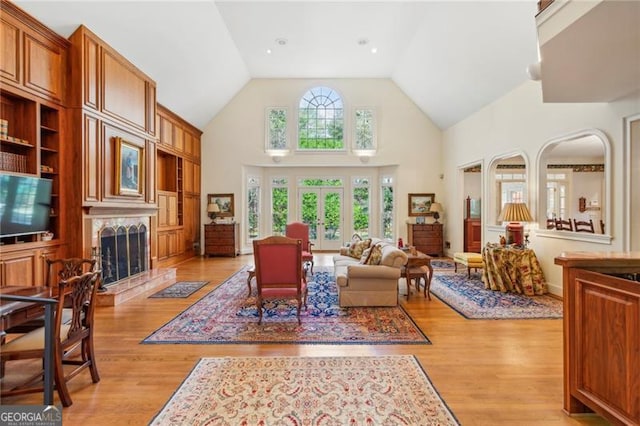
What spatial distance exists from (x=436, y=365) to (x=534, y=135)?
455 cm

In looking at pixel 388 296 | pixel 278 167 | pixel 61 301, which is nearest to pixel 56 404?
pixel 61 301

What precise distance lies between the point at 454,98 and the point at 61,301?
8.00m

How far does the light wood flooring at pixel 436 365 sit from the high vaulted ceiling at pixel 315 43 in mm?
4083

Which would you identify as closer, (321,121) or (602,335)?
(602,335)

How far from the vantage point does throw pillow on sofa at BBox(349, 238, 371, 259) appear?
591 centimetres

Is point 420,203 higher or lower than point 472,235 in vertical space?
higher

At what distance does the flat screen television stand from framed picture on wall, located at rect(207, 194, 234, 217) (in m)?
5.32

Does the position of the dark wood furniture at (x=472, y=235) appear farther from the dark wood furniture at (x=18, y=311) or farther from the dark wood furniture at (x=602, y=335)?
the dark wood furniture at (x=18, y=311)

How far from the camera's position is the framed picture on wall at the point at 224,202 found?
925cm

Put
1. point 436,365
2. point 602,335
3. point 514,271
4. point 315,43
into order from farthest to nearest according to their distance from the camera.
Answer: point 315,43 → point 514,271 → point 436,365 → point 602,335

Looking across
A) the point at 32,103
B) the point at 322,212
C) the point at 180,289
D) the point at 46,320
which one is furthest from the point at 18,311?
the point at 322,212

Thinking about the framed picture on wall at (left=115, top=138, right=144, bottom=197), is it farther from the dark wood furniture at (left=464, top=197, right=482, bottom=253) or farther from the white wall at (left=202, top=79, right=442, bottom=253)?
the dark wood furniture at (left=464, top=197, right=482, bottom=253)

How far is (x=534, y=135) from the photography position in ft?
17.5

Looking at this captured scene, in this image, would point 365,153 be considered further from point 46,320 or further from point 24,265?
point 46,320
